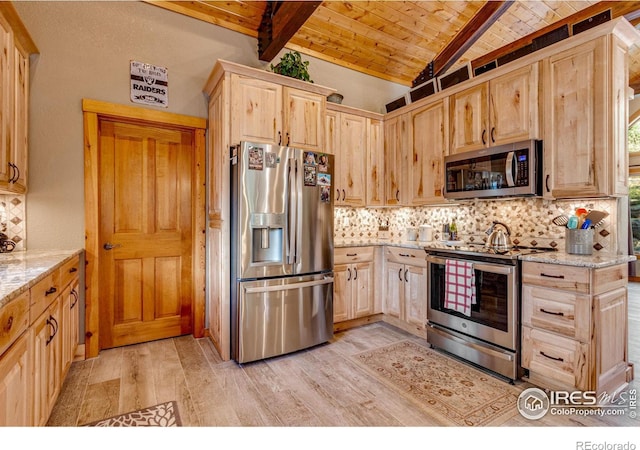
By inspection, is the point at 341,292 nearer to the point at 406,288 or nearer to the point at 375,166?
the point at 406,288

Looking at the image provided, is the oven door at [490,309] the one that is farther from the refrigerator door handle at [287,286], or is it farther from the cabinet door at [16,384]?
the cabinet door at [16,384]

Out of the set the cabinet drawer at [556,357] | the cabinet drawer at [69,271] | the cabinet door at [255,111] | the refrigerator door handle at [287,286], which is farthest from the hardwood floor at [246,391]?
the cabinet door at [255,111]

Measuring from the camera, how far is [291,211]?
9.34ft

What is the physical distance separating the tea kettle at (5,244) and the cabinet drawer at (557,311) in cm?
390

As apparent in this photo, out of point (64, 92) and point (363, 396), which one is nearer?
point (363, 396)

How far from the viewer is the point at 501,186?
9.37ft

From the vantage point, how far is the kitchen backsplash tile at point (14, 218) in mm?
2494

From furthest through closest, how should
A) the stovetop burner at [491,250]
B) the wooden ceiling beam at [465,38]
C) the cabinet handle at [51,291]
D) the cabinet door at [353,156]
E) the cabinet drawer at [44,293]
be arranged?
the cabinet door at [353,156]
the wooden ceiling beam at [465,38]
the stovetop burner at [491,250]
the cabinet handle at [51,291]
the cabinet drawer at [44,293]

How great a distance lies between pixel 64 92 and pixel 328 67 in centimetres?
277

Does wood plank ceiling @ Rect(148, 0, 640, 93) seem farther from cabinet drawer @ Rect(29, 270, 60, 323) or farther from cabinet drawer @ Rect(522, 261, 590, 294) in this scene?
cabinet drawer @ Rect(29, 270, 60, 323)

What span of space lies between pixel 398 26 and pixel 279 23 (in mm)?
1600

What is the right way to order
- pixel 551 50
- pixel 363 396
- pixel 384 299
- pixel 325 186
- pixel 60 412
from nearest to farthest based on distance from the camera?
1. pixel 60 412
2. pixel 363 396
3. pixel 551 50
4. pixel 325 186
5. pixel 384 299

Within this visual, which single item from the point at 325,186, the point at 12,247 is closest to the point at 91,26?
the point at 12,247

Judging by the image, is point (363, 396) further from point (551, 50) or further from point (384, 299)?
point (551, 50)
